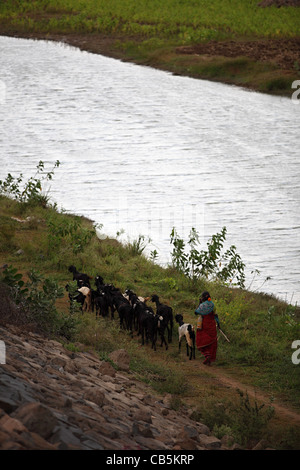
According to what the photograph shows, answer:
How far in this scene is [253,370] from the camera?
9.17 meters

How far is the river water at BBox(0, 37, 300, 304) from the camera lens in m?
16.2

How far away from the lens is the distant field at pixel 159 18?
42.4 m

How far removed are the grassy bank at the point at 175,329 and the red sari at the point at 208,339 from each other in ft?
0.63

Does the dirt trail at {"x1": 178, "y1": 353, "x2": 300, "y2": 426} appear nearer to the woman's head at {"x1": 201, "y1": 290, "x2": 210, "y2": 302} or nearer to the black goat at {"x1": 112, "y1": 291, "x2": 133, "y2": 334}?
the woman's head at {"x1": 201, "y1": 290, "x2": 210, "y2": 302}

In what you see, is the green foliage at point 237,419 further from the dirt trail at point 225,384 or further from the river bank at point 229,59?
the river bank at point 229,59

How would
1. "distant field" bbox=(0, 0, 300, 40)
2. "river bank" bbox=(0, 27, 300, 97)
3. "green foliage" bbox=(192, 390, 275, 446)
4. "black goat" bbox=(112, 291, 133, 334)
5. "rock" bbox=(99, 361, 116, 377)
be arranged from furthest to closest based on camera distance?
"distant field" bbox=(0, 0, 300, 40)
"river bank" bbox=(0, 27, 300, 97)
"black goat" bbox=(112, 291, 133, 334)
"rock" bbox=(99, 361, 116, 377)
"green foliage" bbox=(192, 390, 275, 446)

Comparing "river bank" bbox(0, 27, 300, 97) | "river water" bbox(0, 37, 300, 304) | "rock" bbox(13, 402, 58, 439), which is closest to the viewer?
"rock" bbox(13, 402, 58, 439)

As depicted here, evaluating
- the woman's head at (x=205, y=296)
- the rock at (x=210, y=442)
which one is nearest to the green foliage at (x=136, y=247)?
the woman's head at (x=205, y=296)

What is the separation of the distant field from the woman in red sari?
108 ft

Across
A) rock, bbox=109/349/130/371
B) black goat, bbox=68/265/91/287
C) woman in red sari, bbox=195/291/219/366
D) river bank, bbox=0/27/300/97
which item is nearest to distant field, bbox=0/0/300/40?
river bank, bbox=0/27/300/97

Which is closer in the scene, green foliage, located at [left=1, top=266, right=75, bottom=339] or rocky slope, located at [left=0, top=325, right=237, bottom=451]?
rocky slope, located at [left=0, top=325, right=237, bottom=451]

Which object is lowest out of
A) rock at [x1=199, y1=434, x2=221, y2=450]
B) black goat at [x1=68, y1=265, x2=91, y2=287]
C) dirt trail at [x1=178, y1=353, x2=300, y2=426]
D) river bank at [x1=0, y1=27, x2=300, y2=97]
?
rock at [x1=199, y1=434, x2=221, y2=450]

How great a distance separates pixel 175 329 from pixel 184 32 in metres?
Answer: 35.3

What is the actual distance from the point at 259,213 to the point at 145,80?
771 inches
